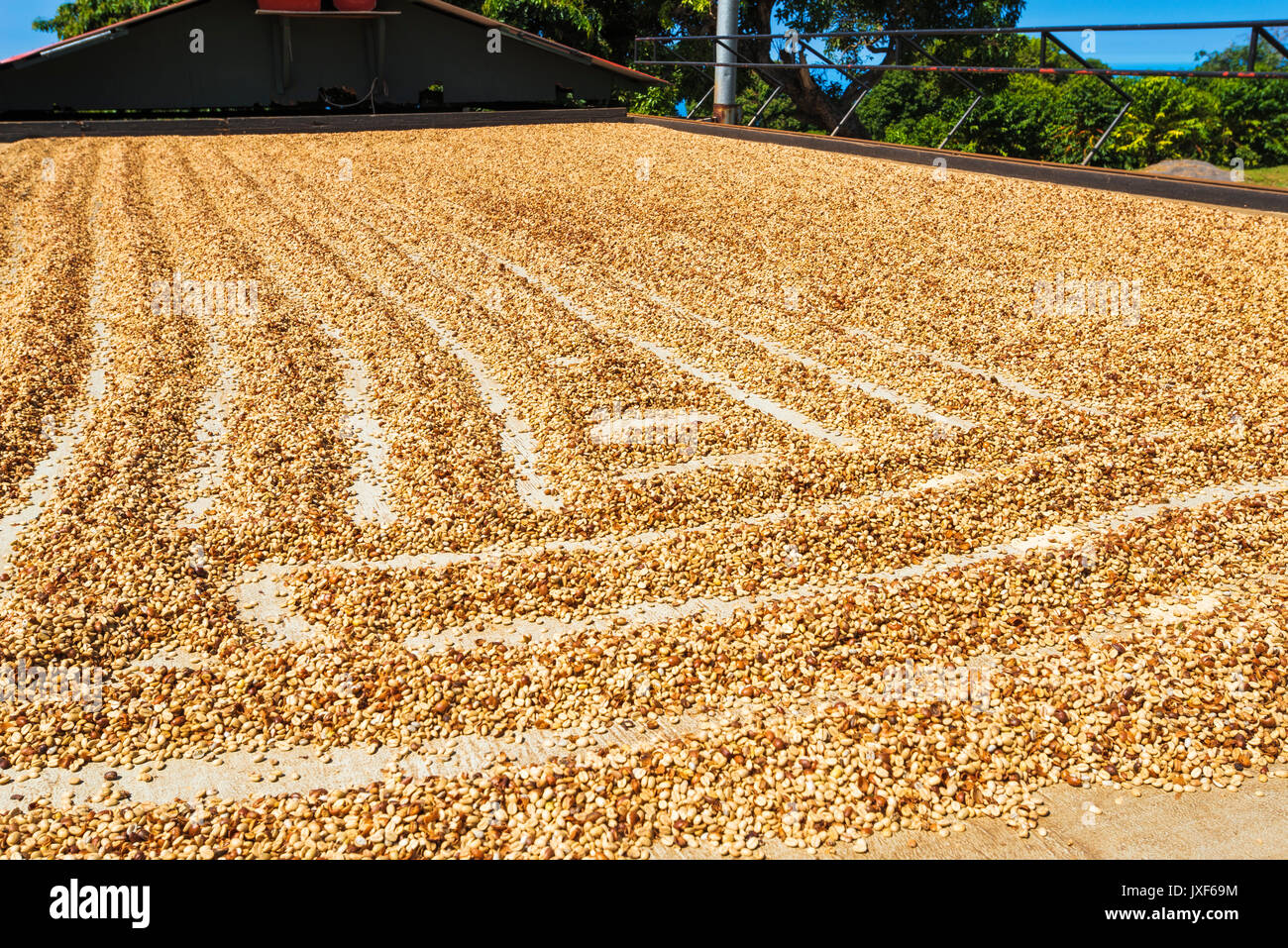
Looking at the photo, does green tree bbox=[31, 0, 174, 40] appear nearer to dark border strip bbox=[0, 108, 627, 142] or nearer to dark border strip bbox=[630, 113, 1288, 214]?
dark border strip bbox=[0, 108, 627, 142]

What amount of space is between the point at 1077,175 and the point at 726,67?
362 inches

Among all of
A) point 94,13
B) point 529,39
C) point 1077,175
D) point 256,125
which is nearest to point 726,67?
point 529,39

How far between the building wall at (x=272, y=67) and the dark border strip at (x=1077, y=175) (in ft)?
35.7

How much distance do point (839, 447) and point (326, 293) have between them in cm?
532

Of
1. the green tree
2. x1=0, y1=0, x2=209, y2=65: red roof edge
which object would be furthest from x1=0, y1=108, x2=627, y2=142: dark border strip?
the green tree

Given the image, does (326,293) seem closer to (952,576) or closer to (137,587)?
(137,587)

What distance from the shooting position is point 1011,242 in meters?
10.1

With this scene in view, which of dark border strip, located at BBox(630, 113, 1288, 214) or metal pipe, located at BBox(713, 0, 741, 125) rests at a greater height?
metal pipe, located at BBox(713, 0, 741, 125)

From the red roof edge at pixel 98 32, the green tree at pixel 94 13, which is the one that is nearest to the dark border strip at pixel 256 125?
the red roof edge at pixel 98 32

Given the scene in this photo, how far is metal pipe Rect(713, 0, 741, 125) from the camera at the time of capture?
63.6ft

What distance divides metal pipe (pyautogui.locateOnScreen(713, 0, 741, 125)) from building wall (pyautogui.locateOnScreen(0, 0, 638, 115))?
23.7 feet

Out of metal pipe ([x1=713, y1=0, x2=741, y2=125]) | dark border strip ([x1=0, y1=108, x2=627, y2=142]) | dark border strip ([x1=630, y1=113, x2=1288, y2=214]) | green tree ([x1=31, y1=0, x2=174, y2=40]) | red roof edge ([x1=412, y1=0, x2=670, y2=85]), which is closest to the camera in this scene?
dark border strip ([x1=630, y1=113, x2=1288, y2=214])

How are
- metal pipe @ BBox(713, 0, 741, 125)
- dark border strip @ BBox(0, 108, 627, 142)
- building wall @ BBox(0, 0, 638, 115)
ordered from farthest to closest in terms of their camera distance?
building wall @ BBox(0, 0, 638, 115) → dark border strip @ BBox(0, 108, 627, 142) → metal pipe @ BBox(713, 0, 741, 125)

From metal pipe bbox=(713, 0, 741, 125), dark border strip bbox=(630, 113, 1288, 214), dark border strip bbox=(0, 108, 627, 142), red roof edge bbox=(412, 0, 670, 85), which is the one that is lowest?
dark border strip bbox=(630, 113, 1288, 214)
